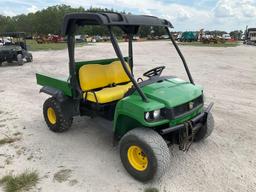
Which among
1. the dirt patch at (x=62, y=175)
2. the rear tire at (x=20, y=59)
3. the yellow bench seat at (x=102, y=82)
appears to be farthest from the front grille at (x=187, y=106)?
the rear tire at (x=20, y=59)

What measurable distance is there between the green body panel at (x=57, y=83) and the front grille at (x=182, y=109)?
1738mm

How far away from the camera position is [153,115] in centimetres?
300

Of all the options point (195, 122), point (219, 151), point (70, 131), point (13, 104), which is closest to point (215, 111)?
point (219, 151)

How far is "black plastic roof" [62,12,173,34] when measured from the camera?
305 cm

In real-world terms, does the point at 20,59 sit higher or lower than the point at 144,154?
higher

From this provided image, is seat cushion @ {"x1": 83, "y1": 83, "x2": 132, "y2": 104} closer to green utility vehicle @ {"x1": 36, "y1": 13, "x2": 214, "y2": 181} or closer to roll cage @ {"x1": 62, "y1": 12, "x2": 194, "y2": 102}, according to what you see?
green utility vehicle @ {"x1": 36, "y1": 13, "x2": 214, "y2": 181}

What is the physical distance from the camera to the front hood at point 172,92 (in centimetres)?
311

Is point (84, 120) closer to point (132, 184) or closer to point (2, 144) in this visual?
point (2, 144)

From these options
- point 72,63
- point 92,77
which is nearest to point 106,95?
point 92,77

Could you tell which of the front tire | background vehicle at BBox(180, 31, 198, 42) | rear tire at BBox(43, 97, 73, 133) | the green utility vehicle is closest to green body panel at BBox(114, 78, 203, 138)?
the green utility vehicle

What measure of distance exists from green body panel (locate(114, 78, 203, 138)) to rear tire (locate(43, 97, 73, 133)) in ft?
4.08

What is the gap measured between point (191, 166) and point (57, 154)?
6.06ft

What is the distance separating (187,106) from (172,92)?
0.26 metres

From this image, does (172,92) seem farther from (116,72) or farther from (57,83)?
(57,83)
